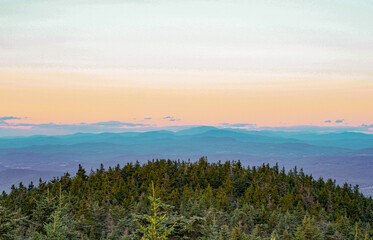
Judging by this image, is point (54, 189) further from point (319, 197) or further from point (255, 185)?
point (319, 197)

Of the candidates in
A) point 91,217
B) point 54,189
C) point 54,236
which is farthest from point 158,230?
point 54,189

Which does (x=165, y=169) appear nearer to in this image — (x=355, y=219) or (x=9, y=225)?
(x=355, y=219)

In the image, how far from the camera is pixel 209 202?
81.7 m

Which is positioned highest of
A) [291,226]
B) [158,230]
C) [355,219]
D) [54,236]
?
[158,230]

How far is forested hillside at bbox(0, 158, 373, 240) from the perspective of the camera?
60219 mm

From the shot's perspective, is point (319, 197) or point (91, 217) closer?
point (91, 217)

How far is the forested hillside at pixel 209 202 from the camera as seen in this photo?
60.2 metres

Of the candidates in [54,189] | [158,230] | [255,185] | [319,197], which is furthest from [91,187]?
[158,230]

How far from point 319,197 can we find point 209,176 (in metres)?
34.8

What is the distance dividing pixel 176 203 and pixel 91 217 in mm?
24332

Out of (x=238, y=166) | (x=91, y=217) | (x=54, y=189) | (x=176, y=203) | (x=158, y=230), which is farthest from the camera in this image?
(x=238, y=166)

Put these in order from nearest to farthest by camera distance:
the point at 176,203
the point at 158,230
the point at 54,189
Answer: the point at 158,230
the point at 176,203
the point at 54,189

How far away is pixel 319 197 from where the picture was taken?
337 ft

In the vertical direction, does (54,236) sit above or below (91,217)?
above
